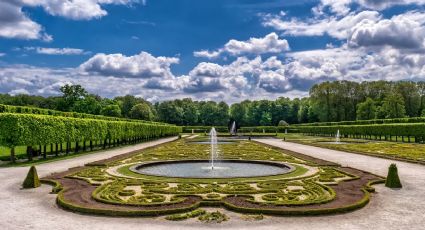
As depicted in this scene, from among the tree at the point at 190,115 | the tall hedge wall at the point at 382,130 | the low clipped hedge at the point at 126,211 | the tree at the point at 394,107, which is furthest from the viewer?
the tree at the point at 190,115

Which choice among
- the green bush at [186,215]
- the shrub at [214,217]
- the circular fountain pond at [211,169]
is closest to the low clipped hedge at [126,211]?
the green bush at [186,215]

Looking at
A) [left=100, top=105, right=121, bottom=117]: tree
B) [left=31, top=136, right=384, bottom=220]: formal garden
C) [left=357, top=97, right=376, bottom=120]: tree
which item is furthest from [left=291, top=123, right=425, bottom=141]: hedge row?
[left=100, top=105, right=121, bottom=117]: tree

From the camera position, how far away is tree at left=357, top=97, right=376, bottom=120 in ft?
305

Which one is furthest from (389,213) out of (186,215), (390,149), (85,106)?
(85,106)

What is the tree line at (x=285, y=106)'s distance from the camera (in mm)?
94125

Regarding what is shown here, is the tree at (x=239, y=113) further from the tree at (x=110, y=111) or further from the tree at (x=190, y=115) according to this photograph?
the tree at (x=110, y=111)

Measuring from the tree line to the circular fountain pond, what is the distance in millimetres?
71549

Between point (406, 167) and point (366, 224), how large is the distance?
14.1 m

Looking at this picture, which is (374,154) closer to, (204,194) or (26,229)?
(204,194)

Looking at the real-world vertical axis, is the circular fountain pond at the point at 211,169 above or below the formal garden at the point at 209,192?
below

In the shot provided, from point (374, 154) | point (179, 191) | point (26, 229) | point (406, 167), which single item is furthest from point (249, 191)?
point (374, 154)

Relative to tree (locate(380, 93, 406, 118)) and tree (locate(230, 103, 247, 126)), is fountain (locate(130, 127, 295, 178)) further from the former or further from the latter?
tree (locate(230, 103, 247, 126))

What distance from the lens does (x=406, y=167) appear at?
2211 centimetres

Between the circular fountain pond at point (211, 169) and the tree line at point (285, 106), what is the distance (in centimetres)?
7155
